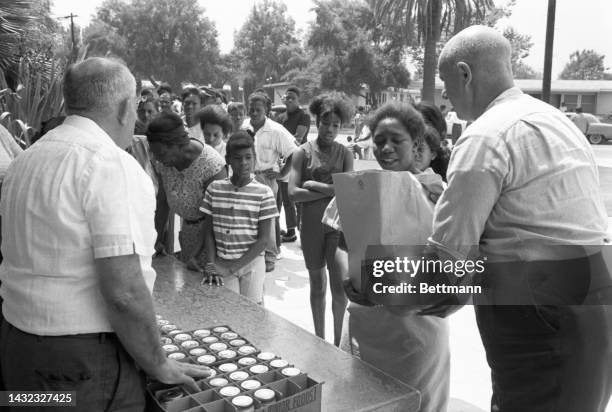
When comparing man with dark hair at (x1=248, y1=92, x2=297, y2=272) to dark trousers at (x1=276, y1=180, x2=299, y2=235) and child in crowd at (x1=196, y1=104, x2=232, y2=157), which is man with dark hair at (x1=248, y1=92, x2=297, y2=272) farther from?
child in crowd at (x1=196, y1=104, x2=232, y2=157)

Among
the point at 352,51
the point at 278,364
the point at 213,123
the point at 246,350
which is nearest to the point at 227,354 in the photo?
the point at 246,350

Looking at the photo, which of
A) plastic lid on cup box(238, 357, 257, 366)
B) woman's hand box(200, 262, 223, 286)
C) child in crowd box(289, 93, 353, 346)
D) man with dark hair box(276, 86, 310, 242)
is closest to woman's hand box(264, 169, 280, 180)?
man with dark hair box(276, 86, 310, 242)

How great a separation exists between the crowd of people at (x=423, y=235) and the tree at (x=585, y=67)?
7967 centimetres

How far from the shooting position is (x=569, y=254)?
5.58ft

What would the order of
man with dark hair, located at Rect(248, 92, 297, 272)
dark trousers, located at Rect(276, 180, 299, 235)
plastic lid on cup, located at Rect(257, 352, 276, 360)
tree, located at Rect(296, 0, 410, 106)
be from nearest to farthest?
plastic lid on cup, located at Rect(257, 352, 276, 360) → man with dark hair, located at Rect(248, 92, 297, 272) → dark trousers, located at Rect(276, 180, 299, 235) → tree, located at Rect(296, 0, 410, 106)

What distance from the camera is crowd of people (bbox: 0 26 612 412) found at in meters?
1.36

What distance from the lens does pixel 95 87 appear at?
4.73 ft

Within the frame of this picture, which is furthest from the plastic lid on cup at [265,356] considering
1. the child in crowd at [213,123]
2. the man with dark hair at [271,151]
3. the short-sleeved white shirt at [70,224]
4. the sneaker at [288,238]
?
the sneaker at [288,238]

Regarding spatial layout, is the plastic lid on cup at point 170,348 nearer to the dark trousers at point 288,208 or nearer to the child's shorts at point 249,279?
the child's shorts at point 249,279

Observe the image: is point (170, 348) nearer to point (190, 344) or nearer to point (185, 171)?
point (190, 344)

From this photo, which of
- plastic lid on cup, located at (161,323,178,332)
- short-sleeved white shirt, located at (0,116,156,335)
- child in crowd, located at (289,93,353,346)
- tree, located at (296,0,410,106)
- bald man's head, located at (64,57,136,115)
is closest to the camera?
short-sleeved white shirt, located at (0,116,156,335)

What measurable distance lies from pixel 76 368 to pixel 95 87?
2.30 feet

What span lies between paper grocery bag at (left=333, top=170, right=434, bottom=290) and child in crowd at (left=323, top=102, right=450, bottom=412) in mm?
163

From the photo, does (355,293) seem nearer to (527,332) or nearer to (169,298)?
(527,332)
